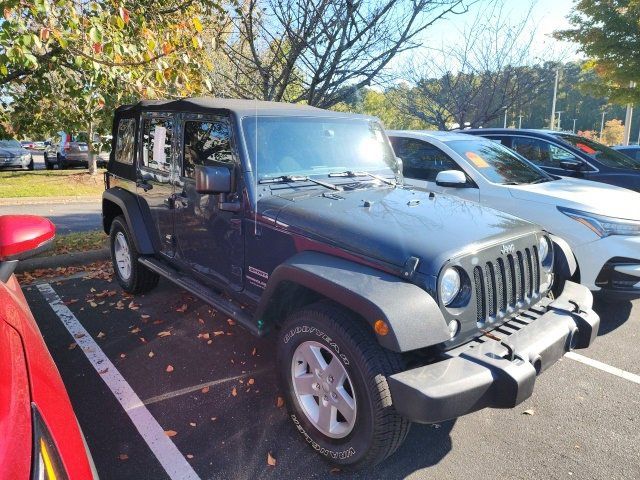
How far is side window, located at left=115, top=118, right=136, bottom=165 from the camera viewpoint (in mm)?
4871

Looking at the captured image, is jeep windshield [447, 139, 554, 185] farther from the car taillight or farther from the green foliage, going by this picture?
the green foliage

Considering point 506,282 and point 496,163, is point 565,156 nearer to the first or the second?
point 496,163

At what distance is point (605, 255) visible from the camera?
4.19m

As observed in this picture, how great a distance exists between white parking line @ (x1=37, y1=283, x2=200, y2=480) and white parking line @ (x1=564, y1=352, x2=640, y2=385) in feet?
9.40

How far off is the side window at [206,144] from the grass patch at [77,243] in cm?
359

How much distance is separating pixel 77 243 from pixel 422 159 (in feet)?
16.5

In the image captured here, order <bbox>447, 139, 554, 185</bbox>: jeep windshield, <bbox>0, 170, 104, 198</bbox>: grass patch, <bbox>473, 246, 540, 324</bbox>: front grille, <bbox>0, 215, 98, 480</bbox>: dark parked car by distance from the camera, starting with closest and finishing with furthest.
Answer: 1. <bbox>0, 215, 98, 480</bbox>: dark parked car
2. <bbox>473, 246, 540, 324</bbox>: front grille
3. <bbox>447, 139, 554, 185</bbox>: jeep windshield
4. <bbox>0, 170, 104, 198</bbox>: grass patch

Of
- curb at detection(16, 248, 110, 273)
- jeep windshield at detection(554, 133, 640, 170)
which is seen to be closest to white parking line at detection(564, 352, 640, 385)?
jeep windshield at detection(554, 133, 640, 170)

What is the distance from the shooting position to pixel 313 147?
Answer: 3.54m

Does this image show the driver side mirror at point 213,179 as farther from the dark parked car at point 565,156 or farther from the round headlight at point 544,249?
the dark parked car at point 565,156

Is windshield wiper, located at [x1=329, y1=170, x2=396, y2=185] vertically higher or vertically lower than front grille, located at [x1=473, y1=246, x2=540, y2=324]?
higher

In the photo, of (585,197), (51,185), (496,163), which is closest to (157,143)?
(496,163)

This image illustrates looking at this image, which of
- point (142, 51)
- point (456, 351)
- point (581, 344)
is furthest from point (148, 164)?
point (581, 344)

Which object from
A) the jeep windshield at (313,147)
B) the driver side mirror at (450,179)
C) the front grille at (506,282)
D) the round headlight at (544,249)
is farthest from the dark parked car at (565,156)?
the front grille at (506,282)
